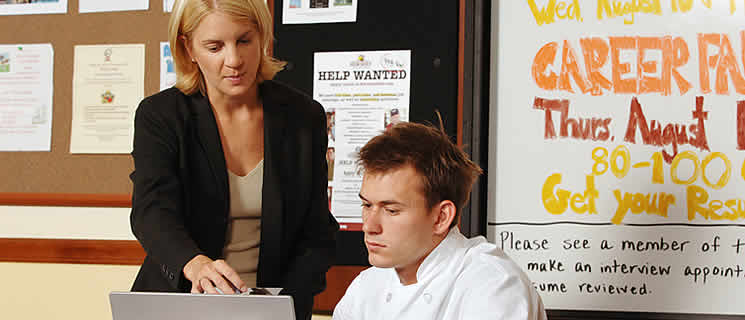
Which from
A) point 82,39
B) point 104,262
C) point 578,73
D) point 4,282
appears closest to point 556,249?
point 578,73

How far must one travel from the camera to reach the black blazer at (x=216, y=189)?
105 cm

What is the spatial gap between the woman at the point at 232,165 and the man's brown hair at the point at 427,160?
180 millimetres

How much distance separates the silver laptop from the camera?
2.36 ft

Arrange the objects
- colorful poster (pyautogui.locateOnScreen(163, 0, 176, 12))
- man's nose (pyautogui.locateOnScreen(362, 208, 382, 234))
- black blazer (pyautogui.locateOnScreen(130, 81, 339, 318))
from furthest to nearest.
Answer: colorful poster (pyautogui.locateOnScreen(163, 0, 176, 12)) < black blazer (pyautogui.locateOnScreen(130, 81, 339, 318)) < man's nose (pyautogui.locateOnScreen(362, 208, 382, 234))

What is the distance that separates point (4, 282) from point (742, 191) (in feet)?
5.69

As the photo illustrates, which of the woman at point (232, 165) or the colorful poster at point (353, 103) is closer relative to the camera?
the woman at point (232, 165)

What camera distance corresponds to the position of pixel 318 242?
1.16 metres

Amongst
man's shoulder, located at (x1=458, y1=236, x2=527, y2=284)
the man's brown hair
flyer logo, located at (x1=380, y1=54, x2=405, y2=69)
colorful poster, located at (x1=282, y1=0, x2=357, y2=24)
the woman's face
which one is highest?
colorful poster, located at (x1=282, y1=0, x2=357, y2=24)

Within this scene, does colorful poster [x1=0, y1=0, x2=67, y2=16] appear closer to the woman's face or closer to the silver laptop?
the woman's face

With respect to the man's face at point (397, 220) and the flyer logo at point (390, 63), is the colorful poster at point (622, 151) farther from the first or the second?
the man's face at point (397, 220)

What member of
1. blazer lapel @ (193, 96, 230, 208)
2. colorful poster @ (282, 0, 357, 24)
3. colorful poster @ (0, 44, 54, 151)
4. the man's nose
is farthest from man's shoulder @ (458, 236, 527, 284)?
colorful poster @ (0, 44, 54, 151)

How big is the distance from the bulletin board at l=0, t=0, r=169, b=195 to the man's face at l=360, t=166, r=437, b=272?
0.88 meters

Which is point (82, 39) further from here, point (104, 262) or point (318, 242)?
point (318, 242)

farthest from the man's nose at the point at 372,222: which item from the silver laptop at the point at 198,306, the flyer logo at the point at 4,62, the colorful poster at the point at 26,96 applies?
the flyer logo at the point at 4,62
